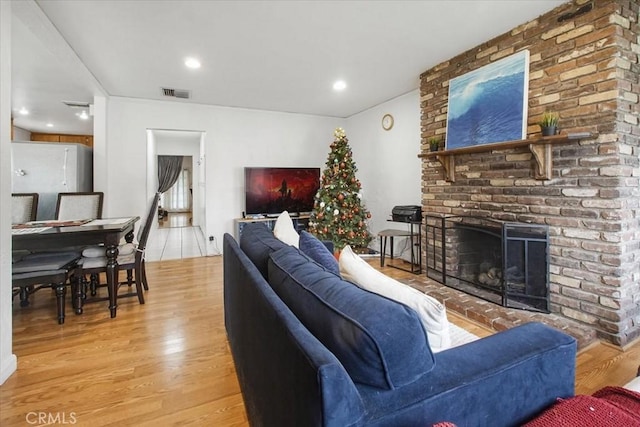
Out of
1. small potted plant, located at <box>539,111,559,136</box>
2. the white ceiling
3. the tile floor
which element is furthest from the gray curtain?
small potted plant, located at <box>539,111,559,136</box>

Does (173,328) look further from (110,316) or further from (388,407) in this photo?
(388,407)

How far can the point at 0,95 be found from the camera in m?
1.79

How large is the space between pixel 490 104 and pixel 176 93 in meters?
3.97

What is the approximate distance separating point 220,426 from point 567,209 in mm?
2791

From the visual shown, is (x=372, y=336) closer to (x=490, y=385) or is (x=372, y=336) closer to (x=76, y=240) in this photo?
(x=490, y=385)

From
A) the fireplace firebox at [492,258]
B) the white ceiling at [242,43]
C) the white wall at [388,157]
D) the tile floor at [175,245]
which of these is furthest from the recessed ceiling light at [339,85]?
the tile floor at [175,245]

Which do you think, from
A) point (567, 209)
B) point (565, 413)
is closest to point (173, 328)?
point (565, 413)

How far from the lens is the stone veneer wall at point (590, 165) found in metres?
2.18

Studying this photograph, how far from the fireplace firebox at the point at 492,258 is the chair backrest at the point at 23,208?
450cm

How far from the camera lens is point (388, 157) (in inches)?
195

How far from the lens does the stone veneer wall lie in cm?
218

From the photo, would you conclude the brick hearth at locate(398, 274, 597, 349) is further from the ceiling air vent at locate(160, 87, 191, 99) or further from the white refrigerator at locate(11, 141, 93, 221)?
the white refrigerator at locate(11, 141, 93, 221)

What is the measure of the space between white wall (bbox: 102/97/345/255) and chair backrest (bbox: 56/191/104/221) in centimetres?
82

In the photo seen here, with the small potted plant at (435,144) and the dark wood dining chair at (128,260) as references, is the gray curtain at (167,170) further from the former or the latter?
the small potted plant at (435,144)
